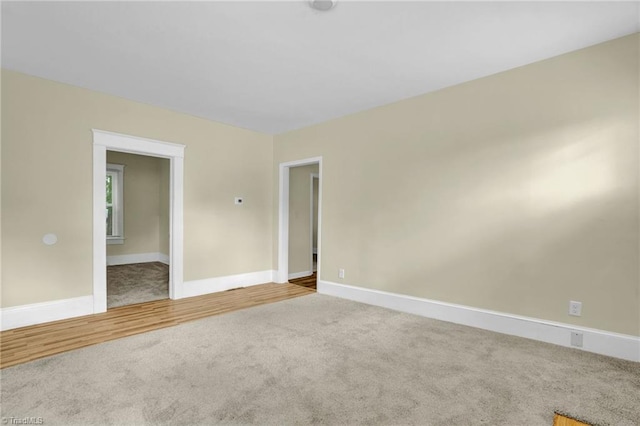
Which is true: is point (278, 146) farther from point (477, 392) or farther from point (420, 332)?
point (477, 392)

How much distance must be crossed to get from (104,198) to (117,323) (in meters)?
1.46

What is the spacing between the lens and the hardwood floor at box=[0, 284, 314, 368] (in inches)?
105

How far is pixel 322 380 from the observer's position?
217 centimetres

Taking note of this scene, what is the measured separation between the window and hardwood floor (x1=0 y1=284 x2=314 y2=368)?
11.9 feet

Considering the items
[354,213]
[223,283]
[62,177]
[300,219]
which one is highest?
[62,177]

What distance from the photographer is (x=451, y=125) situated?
11.1ft

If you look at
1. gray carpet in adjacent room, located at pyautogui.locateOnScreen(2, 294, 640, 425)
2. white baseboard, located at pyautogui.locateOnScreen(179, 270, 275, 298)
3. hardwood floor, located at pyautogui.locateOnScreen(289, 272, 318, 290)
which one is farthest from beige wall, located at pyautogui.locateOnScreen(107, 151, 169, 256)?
gray carpet in adjacent room, located at pyautogui.locateOnScreen(2, 294, 640, 425)

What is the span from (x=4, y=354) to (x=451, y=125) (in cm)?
471

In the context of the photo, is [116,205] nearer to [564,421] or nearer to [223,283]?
[223,283]

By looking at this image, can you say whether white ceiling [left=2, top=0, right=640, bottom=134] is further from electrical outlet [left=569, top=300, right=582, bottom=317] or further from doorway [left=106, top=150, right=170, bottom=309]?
doorway [left=106, top=150, right=170, bottom=309]

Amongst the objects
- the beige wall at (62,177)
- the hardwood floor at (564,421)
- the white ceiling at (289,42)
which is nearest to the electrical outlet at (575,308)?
the hardwood floor at (564,421)

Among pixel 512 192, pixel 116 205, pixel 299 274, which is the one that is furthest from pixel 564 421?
pixel 116 205

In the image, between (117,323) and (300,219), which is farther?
(300,219)

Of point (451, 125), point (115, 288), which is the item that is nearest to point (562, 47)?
point (451, 125)
